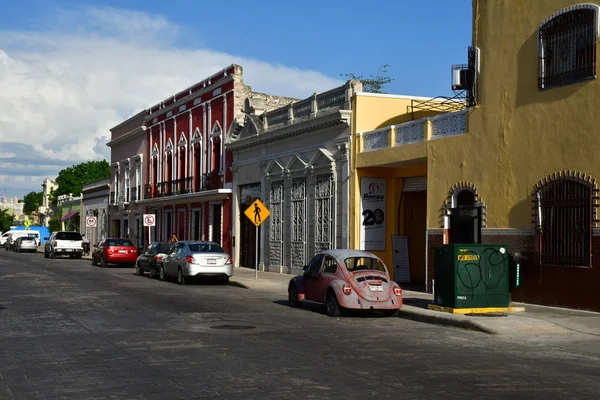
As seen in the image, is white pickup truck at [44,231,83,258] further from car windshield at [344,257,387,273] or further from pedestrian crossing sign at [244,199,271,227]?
car windshield at [344,257,387,273]

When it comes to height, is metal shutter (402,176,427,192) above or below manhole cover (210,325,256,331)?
above

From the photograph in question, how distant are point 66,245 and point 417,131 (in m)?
32.1

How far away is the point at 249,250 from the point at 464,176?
1653 cm

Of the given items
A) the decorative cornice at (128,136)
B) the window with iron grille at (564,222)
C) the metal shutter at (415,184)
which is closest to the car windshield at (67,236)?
the decorative cornice at (128,136)

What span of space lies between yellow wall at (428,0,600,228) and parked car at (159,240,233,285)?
8.44 m

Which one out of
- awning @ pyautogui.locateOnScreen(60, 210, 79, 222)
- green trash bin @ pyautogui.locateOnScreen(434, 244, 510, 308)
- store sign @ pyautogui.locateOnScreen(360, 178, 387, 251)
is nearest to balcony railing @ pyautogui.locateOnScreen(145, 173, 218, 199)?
store sign @ pyautogui.locateOnScreen(360, 178, 387, 251)

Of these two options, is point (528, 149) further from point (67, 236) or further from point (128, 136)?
point (128, 136)

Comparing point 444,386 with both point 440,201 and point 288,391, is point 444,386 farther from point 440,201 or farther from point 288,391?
point 440,201

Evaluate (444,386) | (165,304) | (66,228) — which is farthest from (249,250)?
(66,228)

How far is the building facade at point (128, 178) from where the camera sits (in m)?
54.0

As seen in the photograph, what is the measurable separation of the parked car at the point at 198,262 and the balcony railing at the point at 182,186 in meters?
13.0

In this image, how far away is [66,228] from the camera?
81.5 meters

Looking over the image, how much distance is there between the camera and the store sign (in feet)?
89.1

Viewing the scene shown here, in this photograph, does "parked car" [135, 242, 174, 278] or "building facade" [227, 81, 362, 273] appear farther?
"parked car" [135, 242, 174, 278]
